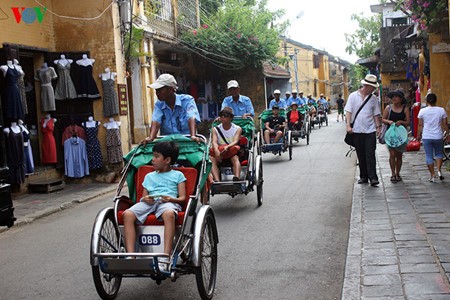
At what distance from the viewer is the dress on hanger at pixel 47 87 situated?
44.0ft

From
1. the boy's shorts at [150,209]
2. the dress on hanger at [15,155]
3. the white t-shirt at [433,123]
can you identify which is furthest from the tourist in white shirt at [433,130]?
the dress on hanger at [15,155]

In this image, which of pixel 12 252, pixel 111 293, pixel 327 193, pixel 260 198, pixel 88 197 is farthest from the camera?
pixel 88 197

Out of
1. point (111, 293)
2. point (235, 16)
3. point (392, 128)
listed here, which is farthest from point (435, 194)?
point (235, 16)

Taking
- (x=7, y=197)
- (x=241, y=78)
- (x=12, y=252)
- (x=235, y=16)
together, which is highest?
(x=235, y=16)

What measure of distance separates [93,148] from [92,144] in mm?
95

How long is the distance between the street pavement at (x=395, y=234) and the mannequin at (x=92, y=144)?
1825 millimetres

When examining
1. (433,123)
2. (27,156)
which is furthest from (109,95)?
(433,123)

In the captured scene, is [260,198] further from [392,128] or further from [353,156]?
[353,156]

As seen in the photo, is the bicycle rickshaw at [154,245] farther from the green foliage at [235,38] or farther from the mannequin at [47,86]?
the green foliage at [235,38]

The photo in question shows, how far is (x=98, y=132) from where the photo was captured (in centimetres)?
1424

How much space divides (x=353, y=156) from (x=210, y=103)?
13.7 metres

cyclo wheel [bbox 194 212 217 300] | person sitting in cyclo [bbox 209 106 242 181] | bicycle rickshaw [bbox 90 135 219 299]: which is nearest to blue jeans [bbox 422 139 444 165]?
person sitting in cyclo [bbox 209 106 242 181]

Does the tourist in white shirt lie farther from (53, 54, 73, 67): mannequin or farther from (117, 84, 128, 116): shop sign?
A: (53, 54, 73, 67): mannequin

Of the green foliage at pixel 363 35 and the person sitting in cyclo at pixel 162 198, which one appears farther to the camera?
the green foliage at pixel 363 35
